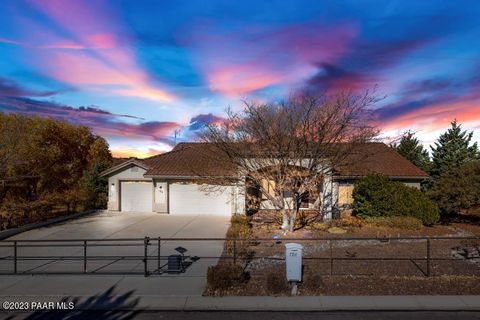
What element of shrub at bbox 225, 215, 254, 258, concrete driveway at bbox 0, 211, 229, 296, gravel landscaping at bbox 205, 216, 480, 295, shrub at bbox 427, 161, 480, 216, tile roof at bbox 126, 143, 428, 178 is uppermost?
tile roof at bbox 126, 143, 428, 178

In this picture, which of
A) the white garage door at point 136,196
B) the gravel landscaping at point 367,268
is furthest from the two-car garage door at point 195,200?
the gravel landscaping at point 367,268

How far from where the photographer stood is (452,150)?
128 feet

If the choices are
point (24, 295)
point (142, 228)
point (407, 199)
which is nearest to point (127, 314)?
point (24, 295)

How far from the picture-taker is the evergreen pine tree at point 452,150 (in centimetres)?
3853

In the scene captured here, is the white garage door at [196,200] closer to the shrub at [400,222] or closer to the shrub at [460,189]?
the shrub at [400,222]

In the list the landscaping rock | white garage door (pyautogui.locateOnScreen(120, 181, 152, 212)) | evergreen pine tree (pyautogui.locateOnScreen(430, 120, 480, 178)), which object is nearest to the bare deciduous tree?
the landscaping rock

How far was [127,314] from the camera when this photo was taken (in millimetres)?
8828

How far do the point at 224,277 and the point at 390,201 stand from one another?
1400cm

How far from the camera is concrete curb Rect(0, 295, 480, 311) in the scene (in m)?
9.04

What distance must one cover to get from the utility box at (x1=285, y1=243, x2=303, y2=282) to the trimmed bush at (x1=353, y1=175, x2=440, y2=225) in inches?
510

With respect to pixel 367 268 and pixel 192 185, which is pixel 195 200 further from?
pixel 367 268

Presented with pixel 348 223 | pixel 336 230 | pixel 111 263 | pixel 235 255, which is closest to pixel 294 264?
pixel 235 255

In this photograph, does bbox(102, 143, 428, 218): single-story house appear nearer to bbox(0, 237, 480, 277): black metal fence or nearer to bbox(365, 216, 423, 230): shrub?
bbox(365, 216, 423, 230): shrub

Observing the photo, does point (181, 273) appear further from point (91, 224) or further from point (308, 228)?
point (91, 224)
